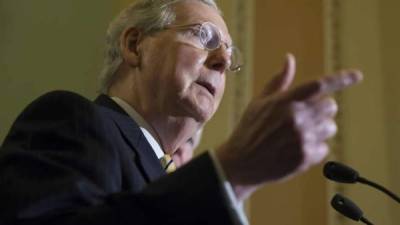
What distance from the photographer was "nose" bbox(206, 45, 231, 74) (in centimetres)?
147

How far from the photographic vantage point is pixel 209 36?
59.8 inches

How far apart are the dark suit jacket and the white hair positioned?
39 centimetres

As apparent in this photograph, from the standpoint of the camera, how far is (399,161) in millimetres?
2414

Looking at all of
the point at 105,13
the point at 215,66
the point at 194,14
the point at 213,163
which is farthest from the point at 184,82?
the point at 105,13

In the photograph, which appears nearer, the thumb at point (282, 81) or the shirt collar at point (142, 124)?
the thumb at point (282, 81)

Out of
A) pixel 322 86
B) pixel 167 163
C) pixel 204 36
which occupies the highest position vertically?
pixel 322 86

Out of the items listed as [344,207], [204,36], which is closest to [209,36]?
[204,36]

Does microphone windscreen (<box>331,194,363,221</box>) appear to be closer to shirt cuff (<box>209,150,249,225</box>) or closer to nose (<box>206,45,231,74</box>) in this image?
nose (<box>206,45,231,74</box>)

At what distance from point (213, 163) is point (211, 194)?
0.13 feet

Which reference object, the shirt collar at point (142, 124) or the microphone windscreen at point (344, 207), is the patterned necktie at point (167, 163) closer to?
the shirt collar at point (142, 124)

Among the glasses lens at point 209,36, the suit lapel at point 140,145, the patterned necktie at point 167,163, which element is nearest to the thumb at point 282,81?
the suit lapel at point 140,145

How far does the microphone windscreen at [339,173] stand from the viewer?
1443 millimetres

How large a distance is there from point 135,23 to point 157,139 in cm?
31

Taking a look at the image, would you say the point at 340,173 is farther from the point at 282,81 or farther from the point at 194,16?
the point at 282,81
